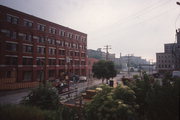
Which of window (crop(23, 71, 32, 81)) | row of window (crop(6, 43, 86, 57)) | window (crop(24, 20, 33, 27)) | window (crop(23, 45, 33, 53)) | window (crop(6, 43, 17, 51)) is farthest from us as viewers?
window (crop(24, 20, 33, 27))

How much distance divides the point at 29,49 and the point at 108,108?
103ft

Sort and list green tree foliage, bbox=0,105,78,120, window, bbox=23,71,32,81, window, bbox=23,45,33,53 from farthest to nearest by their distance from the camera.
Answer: window, bbox=23,71,32,81, window, bbox=23,45,33,53, green tree foliage, bbox=0,105,78,120

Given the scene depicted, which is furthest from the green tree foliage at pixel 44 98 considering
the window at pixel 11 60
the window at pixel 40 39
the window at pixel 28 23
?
the window at pixel 40 39

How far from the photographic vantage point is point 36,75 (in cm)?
3597

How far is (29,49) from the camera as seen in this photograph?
34.5 metres

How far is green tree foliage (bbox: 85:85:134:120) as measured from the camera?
23.5 ft

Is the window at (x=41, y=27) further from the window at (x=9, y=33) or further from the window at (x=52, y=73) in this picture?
the window at (x=52, y=73)

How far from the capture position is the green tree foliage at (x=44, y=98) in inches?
406

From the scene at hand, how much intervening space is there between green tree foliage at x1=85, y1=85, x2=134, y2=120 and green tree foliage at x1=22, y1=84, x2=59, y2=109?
3.39 metres

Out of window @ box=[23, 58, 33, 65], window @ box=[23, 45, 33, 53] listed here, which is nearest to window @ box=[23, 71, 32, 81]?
window @ box=[23, 58, 33, 65]

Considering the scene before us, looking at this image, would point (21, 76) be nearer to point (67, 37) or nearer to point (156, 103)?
point (67, 37)

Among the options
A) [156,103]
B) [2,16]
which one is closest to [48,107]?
[156,103]

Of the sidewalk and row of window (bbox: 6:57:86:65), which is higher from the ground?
row of window (bbox: 6:57:86:65)

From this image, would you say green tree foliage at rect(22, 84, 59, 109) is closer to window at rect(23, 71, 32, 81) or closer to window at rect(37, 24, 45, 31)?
window at rect(23, 71, 32, 81)
